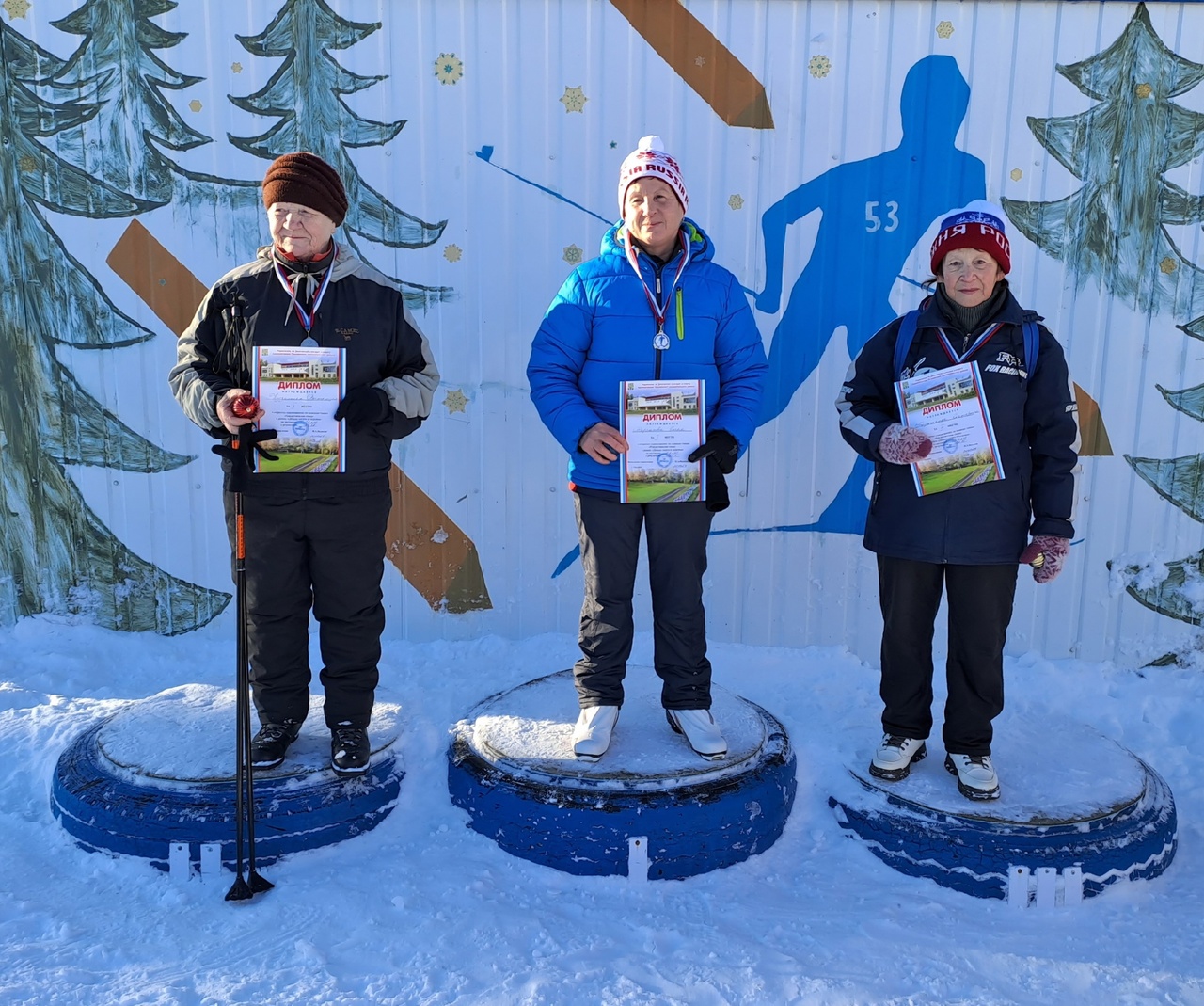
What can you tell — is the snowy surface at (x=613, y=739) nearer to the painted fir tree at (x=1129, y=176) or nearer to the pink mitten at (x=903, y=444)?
the pink mitten at (x=903, y=444)

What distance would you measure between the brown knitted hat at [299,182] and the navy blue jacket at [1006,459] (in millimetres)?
1829

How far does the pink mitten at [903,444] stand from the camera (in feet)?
9.09

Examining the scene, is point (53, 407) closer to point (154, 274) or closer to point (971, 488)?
point (154, 274)

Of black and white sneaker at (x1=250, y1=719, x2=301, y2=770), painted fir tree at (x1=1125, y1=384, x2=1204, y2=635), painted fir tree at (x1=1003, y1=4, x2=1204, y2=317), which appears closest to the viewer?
black and white sneaker at (x1=250, y1=719, x2=301, y2=770)

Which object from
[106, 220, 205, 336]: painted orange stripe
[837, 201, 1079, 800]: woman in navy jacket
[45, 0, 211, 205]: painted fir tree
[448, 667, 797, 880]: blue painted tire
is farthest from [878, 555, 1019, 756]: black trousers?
[45, 0, 211, 205]: painted fir tree

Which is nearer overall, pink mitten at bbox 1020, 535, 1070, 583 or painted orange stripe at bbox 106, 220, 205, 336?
pink mitten at bbox 1020, 535, 1070, 583

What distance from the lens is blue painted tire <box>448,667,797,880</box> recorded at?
2766mm

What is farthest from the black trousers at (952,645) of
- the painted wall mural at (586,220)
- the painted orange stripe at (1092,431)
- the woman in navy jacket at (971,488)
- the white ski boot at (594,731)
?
the painted orange stripe at (1092,431)

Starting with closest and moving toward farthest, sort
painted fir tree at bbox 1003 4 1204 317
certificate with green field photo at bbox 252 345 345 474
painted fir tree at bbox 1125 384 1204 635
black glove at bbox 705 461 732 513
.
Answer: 1. certificate with green field photo at bbox 252 345 345 474
2. black glove at bbox 705 461 732 513
3. painted fir tree at bbox 1003 4 1204 317
4. painted fir tree at bbox 1125 384 1204 635

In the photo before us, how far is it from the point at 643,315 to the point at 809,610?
2121 millimetres

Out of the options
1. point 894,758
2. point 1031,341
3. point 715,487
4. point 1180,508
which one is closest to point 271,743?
point 715,487

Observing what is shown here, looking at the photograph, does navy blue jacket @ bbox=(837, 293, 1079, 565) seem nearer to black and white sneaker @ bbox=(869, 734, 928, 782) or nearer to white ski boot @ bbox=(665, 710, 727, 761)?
black and white sneaker @ bbox=(869, 734, 928, 782)

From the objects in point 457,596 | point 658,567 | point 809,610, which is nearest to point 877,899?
point 658,567

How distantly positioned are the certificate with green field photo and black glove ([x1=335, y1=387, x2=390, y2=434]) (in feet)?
0.09
